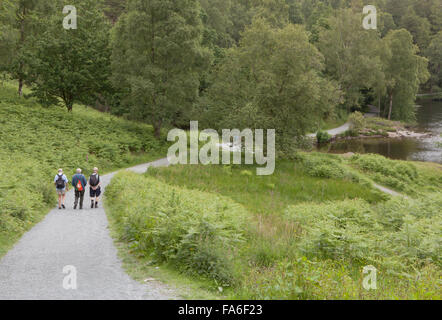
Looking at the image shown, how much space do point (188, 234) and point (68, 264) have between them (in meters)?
2.86

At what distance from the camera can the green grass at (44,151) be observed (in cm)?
1328

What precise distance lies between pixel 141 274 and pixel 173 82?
1037 inches

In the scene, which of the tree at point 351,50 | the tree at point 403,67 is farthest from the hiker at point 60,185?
the tree at point 403,67

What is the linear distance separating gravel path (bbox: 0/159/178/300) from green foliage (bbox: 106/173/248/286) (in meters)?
0.86

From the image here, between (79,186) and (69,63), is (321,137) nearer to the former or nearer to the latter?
(69,63)

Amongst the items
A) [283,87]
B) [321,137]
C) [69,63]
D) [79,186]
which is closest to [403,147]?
[321,137]

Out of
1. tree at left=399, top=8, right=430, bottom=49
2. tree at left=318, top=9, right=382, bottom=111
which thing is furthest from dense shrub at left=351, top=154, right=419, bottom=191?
tree at left=399, top=8, right=430, bottom=49

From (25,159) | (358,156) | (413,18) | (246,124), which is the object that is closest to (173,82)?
(246,124)

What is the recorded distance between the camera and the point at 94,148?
28.2 m

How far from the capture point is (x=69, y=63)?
34.6m

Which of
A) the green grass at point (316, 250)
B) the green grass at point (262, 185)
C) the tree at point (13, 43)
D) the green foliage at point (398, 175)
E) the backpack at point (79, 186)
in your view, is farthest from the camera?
the tree at point (13, 43)

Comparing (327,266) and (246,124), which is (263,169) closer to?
(246,124)

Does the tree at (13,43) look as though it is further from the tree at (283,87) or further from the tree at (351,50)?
the tree at (351,50)

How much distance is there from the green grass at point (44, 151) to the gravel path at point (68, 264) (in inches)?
29.9
